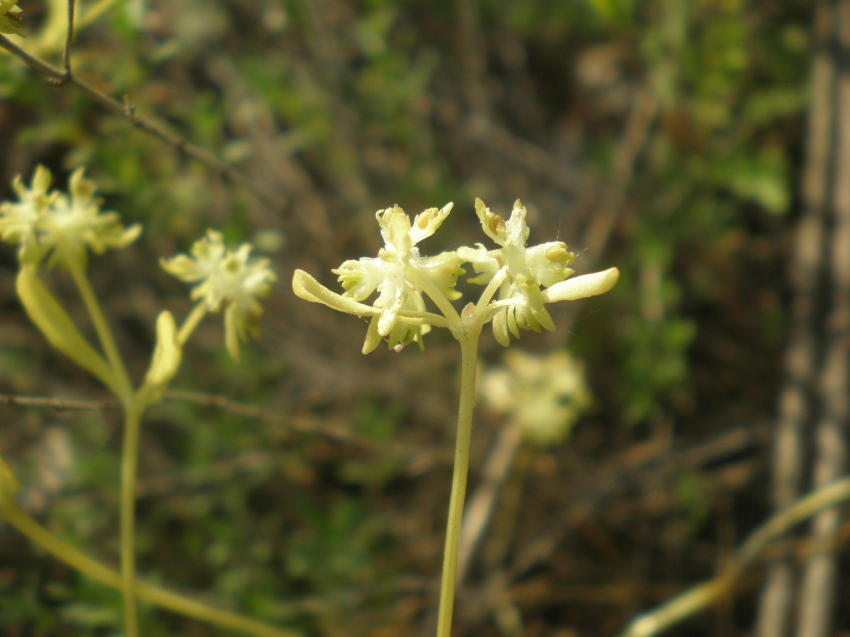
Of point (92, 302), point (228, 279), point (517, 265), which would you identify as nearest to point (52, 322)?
point (92, 302)

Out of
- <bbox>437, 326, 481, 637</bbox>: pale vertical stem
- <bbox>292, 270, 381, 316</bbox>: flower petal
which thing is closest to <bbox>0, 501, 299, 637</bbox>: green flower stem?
<bbox>437, 326, 481, 637</bbox>: pale vertical stem

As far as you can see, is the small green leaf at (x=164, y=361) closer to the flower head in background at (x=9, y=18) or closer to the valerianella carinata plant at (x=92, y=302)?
the valerianella carinata plant at (x=92, y=302)

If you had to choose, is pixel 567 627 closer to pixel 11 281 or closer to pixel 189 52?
pixel 11 281

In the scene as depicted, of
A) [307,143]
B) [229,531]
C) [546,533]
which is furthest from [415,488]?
[307,143]

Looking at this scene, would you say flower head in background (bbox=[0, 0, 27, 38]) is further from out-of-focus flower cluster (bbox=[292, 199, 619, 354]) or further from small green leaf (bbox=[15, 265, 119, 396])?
out-of-focus flower cluster (bbox=[292, 199, 619, 354])

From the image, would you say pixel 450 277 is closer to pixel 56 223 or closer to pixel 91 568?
pixel 56 223

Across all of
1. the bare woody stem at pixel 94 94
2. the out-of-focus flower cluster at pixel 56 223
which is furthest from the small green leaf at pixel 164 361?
the bare woody stem at pixel 94 94
